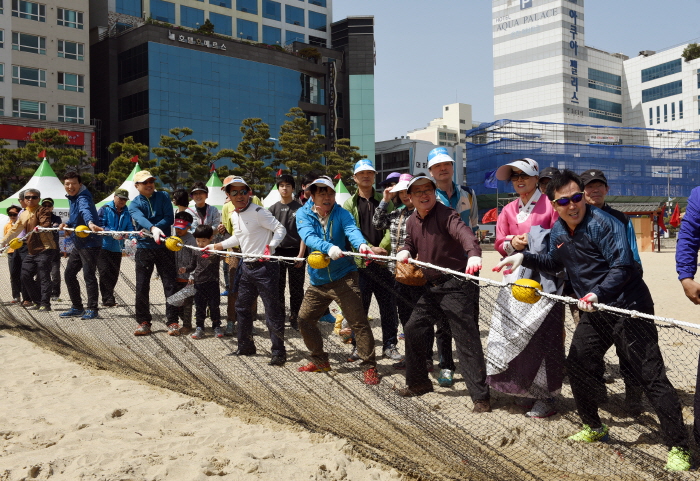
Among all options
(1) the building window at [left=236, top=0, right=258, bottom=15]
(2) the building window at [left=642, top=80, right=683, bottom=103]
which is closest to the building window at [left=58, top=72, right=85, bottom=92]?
(1) the building window at [left=236, top=0, right=258, bottom=15]

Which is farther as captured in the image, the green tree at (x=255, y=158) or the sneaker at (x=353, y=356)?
the green tree at (x=255, y=158)

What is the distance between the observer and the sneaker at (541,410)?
4.15 metres

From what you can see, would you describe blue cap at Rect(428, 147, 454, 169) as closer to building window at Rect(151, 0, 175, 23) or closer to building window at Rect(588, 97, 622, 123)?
building window at Rect(151, 0, 175, 23)

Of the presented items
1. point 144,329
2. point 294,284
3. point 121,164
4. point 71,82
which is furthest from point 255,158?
point 294,284

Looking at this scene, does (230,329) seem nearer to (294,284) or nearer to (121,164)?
(294,284)

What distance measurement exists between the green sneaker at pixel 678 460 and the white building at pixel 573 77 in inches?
3184

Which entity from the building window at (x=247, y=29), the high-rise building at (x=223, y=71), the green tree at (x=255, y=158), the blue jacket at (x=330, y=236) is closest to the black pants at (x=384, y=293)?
the blue jacket at (x=330, y=236)

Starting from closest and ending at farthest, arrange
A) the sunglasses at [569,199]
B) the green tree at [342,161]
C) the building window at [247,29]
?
the sunglasses at [569,199] → the green tree at [342,161] → the building window at [247,29]

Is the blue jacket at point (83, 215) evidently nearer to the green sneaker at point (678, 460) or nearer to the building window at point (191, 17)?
the green sneaker at point (678, 460)

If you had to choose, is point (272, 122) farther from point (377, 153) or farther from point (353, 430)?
point (353, 430)

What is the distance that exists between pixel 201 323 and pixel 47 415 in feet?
9.30

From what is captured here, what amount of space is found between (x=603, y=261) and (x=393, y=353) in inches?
103

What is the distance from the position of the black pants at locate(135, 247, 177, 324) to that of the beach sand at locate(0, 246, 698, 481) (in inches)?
73.7

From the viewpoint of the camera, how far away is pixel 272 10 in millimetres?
57312
